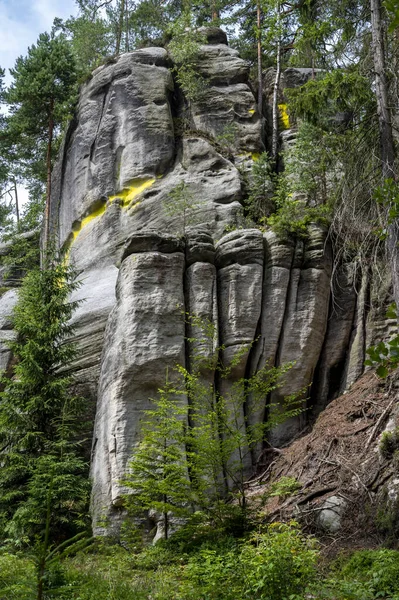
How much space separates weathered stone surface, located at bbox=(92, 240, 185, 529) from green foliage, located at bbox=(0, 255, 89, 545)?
58 cm

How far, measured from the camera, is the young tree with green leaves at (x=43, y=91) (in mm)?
21625

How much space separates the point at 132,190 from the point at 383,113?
10452mm

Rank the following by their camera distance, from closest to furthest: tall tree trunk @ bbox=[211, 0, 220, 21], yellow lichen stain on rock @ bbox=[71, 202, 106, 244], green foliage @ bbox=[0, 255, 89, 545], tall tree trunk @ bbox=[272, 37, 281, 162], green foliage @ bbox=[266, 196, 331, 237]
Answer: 1. green foliage @ bbox=[0, 255, 89, 545]
2. green foliage @ bbox=[266, 196, 331, 237]
3. yellow lichen stain on rock @ bbox=[71, 202, 106, 244]
4. tall tree trunk @ bbox=[272, 37, 281, 162]
5. tall tree trunk @ bbox=[211, 0, 220, 21]

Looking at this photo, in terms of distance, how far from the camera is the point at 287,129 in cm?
2208

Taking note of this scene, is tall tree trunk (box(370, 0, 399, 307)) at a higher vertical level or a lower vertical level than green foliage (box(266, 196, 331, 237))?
higher

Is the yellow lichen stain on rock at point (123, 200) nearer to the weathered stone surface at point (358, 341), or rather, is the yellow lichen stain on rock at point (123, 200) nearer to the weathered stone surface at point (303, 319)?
the weathered stone surface at point (303, 319)

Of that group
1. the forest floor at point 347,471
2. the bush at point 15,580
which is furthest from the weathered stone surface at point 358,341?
the bush at point 15,580

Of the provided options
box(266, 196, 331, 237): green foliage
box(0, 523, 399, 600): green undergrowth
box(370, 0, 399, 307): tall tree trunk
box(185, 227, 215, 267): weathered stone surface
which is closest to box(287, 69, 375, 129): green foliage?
box(370, 0, 399, 307): tall tree trunk

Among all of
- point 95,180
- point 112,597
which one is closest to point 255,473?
point 112,597

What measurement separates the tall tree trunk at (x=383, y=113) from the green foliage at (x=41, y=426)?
7.06m

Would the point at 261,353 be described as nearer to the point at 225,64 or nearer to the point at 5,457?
the point at 5,457

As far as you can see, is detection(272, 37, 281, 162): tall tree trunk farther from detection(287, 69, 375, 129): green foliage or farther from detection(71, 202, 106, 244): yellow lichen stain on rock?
detection(287, 69, 375, 129): green foliage

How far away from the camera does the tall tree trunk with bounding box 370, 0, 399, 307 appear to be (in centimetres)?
1019

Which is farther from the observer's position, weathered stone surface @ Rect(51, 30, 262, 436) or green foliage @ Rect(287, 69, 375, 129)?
weathered stone surface @ Rect(51, 30, 262, 436)
